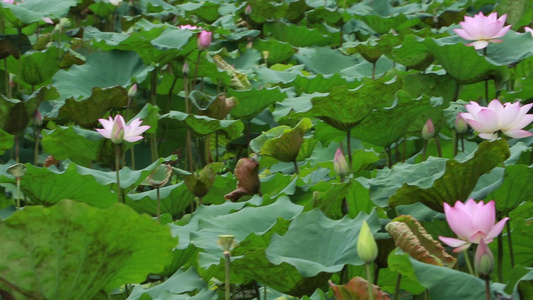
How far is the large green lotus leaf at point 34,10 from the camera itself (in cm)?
279

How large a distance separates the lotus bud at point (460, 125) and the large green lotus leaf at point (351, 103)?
202 millimetres

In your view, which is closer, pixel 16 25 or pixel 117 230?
pixel 117 230

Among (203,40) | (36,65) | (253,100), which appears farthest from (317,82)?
(36,65)

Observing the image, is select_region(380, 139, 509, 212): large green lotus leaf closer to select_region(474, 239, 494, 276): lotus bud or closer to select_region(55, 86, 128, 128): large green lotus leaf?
select_region(474, 239, 494, 276): lotus bud

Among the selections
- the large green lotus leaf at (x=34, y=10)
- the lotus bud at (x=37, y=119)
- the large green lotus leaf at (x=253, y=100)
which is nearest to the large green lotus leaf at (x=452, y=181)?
the large green lotus leaf at (x=253, y=100)

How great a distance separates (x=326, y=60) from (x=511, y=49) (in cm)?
117

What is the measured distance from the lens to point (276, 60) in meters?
3.48

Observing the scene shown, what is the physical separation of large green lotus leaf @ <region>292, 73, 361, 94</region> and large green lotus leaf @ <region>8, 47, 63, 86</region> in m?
0.88

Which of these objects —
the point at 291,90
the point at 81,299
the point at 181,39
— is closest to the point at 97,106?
the point at 181,39

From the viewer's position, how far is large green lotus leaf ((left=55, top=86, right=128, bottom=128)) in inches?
97.3

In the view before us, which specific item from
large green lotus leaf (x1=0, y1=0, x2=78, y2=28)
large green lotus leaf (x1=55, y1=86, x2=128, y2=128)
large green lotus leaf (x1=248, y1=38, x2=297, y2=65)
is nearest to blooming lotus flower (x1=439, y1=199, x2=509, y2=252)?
large green lotus leaf (x1=55, y1=86, x2=128, y2=128)

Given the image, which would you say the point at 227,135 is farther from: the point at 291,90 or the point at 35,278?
the point at 35,278

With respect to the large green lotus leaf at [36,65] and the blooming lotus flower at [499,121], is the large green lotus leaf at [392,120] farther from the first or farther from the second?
the large green lotus leaf at [36,65]

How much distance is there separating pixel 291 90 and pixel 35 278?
171 cm
